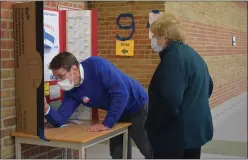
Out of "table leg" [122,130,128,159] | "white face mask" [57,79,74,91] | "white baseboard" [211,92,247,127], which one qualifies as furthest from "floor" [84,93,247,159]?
"white face mask" [57,79,74,91]

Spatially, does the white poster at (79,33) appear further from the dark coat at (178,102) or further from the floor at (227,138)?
the floor at (227,138)

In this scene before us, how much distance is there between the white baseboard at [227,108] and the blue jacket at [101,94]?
504cm

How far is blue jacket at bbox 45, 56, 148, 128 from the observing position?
11.0 ft

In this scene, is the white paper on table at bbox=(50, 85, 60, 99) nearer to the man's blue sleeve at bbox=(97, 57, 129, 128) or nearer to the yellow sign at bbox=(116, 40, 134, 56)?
the man's blue sleeve at bbox=(97, 57, 129, 128)

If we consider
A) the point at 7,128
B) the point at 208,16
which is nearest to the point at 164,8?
the point at 208,16

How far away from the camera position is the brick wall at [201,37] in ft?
21.2

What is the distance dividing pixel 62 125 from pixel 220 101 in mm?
6533

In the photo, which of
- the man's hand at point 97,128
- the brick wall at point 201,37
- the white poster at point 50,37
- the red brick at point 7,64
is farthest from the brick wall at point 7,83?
the brick wall at point 201,37

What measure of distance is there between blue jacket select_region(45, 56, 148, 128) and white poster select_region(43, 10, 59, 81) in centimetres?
32

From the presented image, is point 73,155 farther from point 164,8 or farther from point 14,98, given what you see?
point 164,8

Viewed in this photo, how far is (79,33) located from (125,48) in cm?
283

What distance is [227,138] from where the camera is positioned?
7.09 metres

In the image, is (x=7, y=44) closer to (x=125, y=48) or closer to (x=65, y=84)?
(x=65, y=84)

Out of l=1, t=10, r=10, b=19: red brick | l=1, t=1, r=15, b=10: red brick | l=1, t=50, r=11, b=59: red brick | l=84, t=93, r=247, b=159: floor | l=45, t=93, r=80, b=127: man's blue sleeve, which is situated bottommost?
l=84, t=93, r=247, b=159: floor
